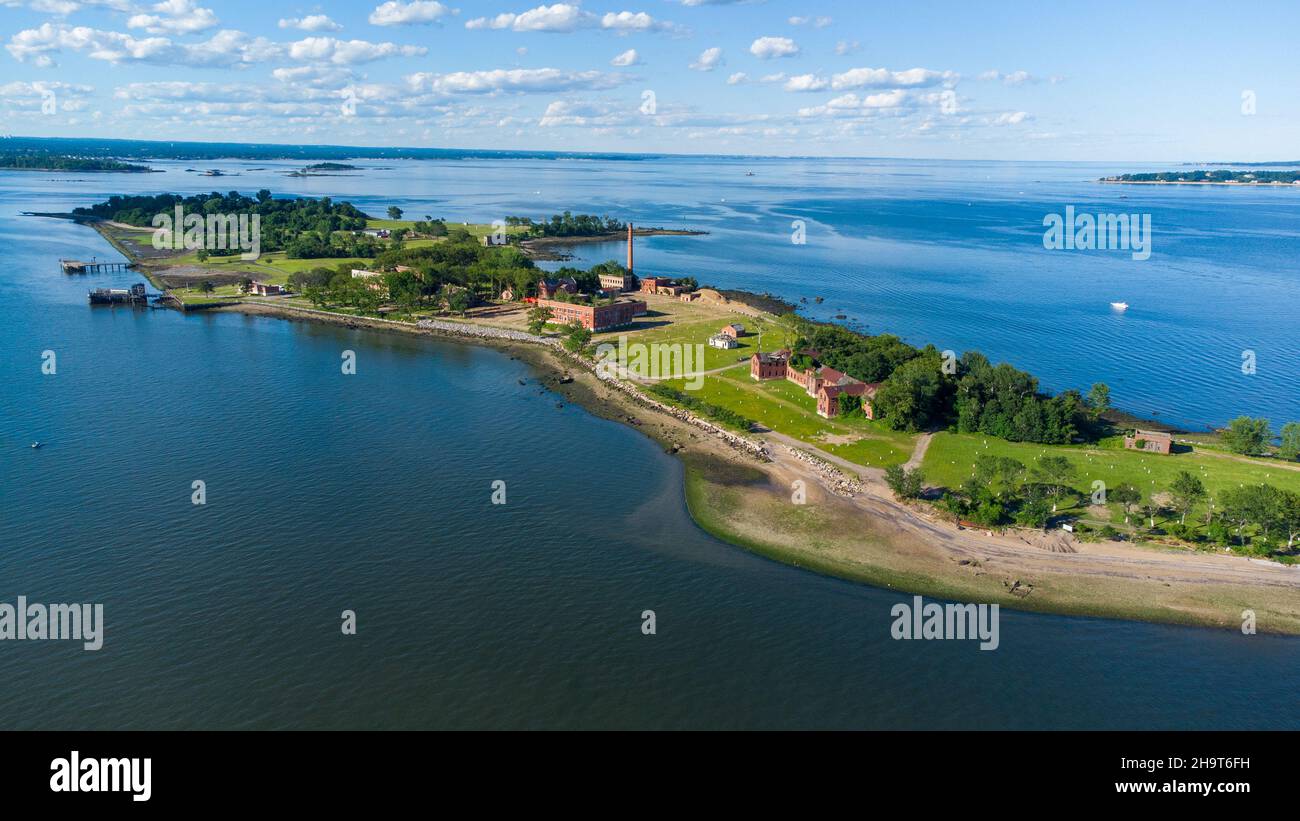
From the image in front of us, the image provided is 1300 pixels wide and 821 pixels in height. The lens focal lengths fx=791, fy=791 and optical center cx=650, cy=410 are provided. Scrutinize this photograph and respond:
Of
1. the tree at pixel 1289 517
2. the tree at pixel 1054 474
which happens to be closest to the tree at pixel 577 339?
the tree at pixel 1054 474

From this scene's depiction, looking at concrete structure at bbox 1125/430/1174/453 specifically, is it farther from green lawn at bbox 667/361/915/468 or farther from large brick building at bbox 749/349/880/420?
large brick building at bbox 749/349/880/420

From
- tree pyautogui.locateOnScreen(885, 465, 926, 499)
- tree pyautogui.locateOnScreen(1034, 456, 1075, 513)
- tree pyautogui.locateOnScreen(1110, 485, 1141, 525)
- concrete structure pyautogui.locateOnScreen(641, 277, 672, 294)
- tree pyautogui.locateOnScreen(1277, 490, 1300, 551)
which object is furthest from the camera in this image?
concrete structure pyautogui.locateOnScreen(641, 277, 672, 294)

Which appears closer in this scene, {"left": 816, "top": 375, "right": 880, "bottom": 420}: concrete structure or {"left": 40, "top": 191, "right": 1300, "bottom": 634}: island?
{"left": 40, "top": 191, "right": 1300, "bottom": 634}: island

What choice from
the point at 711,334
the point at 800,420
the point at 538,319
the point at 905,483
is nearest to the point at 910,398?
the point at 800,420

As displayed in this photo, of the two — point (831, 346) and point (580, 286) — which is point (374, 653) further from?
point (580, 286)

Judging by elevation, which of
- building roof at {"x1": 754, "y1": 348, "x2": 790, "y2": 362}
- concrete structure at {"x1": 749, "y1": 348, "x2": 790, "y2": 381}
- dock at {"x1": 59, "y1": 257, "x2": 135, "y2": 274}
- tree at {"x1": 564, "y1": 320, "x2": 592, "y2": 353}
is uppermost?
dock at {"x1": 59, "y1": 257, "x2": 135, "y2": 274}

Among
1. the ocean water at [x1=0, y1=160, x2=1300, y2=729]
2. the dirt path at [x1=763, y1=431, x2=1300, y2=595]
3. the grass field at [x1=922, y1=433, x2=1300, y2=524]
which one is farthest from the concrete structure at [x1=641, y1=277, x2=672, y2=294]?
the dirt path at [x1=763, y1=431, x2=1300, y2=595]

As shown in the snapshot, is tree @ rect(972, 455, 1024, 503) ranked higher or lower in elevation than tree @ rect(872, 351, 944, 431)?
lower
